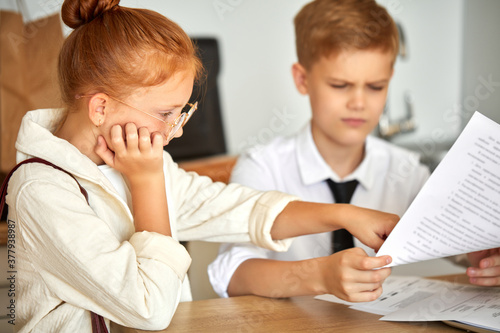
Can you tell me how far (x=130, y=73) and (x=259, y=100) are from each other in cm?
142

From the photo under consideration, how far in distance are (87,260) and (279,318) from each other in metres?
0.28

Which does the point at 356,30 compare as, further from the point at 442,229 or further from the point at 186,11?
the point at 186,11

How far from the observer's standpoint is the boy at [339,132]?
4.00ft

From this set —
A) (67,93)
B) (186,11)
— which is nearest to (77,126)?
(67,93)

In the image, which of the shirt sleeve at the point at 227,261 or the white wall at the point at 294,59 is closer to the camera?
the shirt sleeve at the point at 227,261

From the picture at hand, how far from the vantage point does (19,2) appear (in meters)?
1.49

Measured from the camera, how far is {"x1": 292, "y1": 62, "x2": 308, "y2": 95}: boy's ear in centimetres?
135

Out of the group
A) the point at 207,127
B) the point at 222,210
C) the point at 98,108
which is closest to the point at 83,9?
the point at 98,108

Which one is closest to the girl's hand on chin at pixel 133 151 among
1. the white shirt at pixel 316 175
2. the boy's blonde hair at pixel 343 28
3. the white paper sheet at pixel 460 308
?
the white paper sheet at pixel 460 308

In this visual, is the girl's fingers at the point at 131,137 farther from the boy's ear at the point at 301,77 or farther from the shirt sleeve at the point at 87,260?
the boy's ear at the point at 301,77

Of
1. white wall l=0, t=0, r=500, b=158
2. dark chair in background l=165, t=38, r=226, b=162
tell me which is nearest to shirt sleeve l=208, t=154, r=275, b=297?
dark chair in background l=165, t=38, r=226, b=162

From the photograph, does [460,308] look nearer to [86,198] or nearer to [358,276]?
[358,276]

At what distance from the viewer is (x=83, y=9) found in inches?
29.1

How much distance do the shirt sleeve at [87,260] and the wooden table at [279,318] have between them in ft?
0.20
